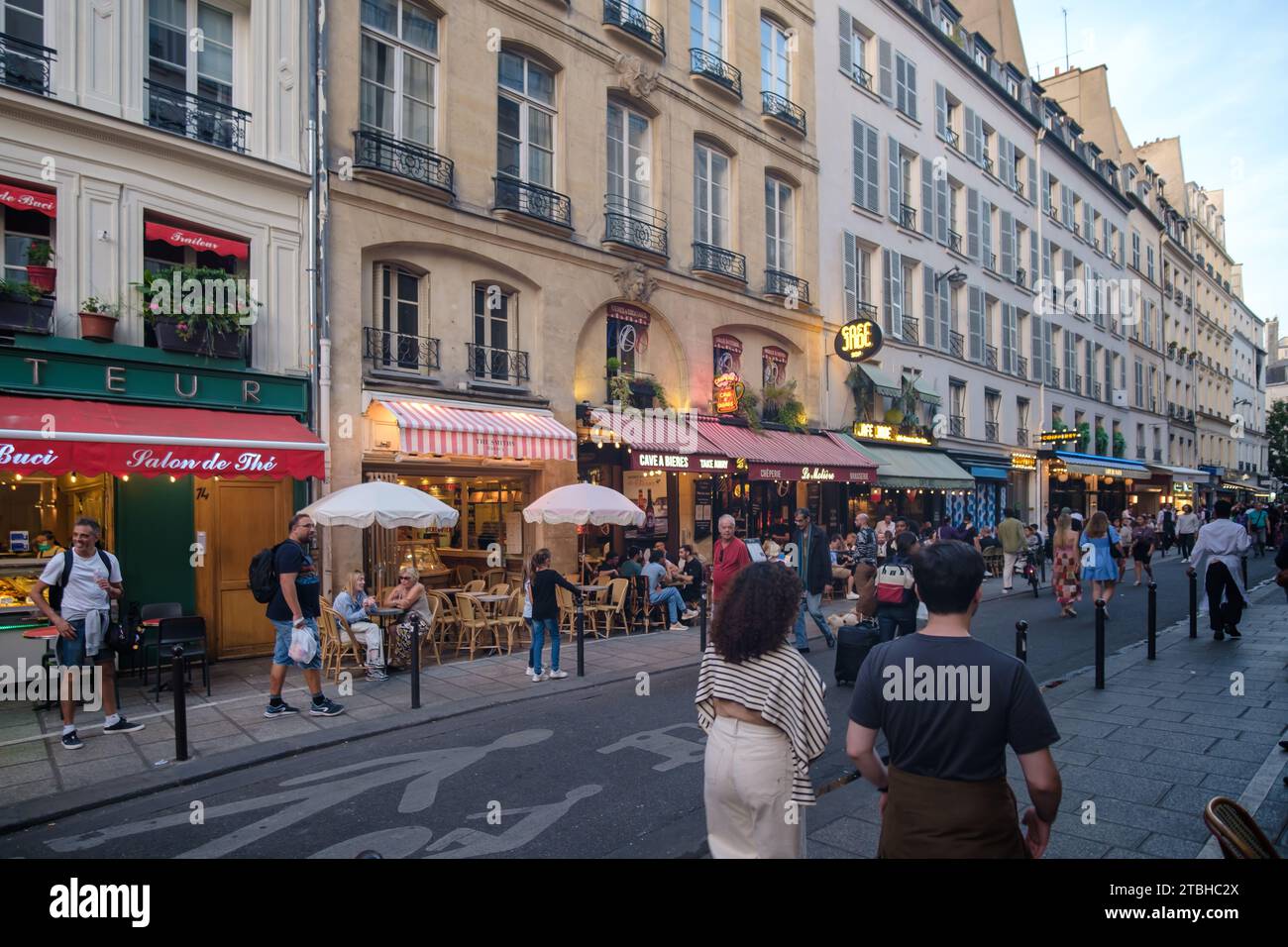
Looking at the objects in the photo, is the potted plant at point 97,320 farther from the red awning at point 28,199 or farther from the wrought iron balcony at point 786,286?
the wrought iron balcony at point 786,286

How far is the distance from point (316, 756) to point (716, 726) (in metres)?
4.83

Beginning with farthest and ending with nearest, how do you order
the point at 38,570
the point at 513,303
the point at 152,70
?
the point at 513,303 → the point at 152,70 → the point at 38,570

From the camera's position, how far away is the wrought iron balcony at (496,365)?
12773mm

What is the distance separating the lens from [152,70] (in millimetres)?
9695

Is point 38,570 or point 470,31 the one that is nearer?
point 38,570

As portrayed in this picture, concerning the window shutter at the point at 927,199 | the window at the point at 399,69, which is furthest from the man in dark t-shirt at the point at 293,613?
the window shutter at the point at 927,199

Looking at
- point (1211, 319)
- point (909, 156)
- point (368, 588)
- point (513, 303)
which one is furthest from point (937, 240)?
point (1211, 319)

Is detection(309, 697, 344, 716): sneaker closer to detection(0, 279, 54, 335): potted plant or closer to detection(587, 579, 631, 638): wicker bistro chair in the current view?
detection(587, 579, 631, 638): wicker bistro chair

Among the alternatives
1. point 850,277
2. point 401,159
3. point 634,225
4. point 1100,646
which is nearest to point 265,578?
point 401,159

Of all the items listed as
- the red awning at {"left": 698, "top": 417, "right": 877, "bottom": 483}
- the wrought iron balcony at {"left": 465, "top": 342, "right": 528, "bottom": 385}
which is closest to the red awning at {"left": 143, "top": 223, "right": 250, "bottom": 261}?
the wrought iron balcony at {"left": 465, "top": 342, "right": 528, "bottom": 385}

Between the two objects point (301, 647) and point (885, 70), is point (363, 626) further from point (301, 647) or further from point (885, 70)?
point (885, 70)

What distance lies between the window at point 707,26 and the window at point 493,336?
8.16 metres

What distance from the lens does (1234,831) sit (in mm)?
2244
